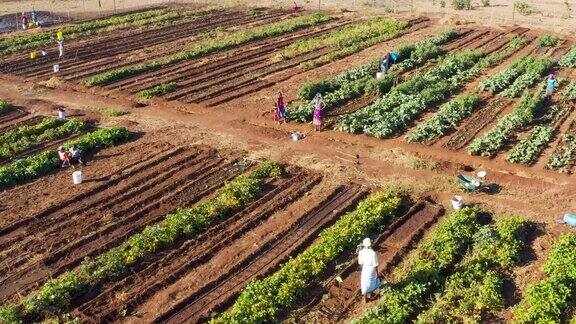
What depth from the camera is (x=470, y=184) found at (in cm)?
1605

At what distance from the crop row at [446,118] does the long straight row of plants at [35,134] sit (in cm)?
1190

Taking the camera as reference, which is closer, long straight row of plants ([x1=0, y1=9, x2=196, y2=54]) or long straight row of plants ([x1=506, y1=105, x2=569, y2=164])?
long straight row of plants ([x1=506, y1=105, x2=569, y2=164])

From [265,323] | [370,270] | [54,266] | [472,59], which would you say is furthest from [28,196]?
[472,59]

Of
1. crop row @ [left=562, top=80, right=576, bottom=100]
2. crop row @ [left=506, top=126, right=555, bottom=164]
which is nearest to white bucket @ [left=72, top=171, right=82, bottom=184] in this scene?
crop row @ [left=506, top=126, right=555, bottom=164]

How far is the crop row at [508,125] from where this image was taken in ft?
61.1

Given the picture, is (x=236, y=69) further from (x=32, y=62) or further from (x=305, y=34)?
(x=32, y=62)

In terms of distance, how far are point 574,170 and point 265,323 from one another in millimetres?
11218

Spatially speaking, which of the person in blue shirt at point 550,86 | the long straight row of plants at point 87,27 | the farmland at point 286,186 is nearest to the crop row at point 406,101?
the farmland at point 286,186

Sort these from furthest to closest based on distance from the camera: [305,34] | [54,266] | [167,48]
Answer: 1. [305,34]
2. [167,48]
3. [54,266]

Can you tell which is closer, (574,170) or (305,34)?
(574,170)

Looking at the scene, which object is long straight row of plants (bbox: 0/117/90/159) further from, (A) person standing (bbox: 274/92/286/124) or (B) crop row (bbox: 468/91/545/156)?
(B) crop row (bbox: 468/91/545/156)

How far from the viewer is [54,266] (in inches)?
523

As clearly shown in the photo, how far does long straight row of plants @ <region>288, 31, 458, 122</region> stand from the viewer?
74.9 feet

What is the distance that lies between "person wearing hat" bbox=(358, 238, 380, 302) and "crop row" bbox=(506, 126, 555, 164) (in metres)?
8.32
